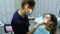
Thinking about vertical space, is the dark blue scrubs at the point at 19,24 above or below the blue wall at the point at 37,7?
below

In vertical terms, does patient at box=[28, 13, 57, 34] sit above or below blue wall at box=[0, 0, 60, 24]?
below

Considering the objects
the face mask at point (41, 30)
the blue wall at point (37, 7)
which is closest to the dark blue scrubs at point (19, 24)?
the face mask at point (41, 30)

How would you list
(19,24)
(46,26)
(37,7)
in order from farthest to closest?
(37,7) → (46,26) → (19,24)

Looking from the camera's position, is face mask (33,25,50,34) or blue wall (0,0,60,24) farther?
blue wall (0,0,60,24)

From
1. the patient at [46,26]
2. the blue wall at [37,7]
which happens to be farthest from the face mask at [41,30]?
the blue wall at [37,7]

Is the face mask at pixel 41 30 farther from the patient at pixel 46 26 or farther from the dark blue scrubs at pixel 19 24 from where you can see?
the dark blue scrubs at pixel 19 24

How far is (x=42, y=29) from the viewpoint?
1615 millimetres

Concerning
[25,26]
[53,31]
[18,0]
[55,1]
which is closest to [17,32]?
[25,26]

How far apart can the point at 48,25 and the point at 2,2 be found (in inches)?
36.4

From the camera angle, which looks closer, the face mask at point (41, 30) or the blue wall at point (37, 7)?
the face mask at point (41, 30)

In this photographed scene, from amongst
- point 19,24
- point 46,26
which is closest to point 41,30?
point 46,26

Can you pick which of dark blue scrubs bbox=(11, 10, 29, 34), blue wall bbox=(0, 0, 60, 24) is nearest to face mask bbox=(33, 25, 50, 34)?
dark blue scrubs bbox=(11, 10, 29, 34)

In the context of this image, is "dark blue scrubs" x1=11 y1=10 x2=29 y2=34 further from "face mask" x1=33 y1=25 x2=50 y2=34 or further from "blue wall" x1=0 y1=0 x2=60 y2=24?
"blue wall" x1=0 y1=0 x2=60 y2=24

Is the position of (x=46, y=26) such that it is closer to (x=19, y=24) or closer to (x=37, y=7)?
(x=19, y=24)
